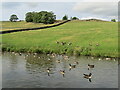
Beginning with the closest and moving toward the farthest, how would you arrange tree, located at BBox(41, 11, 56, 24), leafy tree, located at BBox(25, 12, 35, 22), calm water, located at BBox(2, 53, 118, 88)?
calm water, located at BBox(2, 53, 118, 88), tree, located at BBox(41, 11, 56, 24), leafy tree, located at BBox(25, 12, 35, 22)

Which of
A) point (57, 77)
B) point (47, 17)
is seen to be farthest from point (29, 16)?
point (57, 77)

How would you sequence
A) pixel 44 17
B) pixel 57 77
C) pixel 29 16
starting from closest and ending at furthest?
pixel 57 77, pixel 44 17, pixel 29 16

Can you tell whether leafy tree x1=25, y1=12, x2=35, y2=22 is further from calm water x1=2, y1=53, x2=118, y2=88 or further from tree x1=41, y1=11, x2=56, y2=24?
calm water x1=2, y1=53, x2=118, y2=88

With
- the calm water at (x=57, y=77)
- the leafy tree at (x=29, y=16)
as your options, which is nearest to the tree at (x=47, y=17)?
the leafy tree at (x=29, y=16)

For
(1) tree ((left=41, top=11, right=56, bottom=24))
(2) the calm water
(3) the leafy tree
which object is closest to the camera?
(2) the calm water

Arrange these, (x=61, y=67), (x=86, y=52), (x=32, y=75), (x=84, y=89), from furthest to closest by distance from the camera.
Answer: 1. (x=86, y=52)
2. (x=61, y=67)
3. (x=32, y=75)
4. (x=84, y=89)

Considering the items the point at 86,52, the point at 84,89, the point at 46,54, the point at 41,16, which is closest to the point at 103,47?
the point at 86,52

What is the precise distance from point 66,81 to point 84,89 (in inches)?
182

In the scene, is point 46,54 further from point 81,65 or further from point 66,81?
point 66,81

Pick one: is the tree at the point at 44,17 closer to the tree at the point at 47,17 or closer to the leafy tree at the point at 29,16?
the tree at the point at 47,17

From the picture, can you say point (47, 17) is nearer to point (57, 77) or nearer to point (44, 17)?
A: point (44, 17)

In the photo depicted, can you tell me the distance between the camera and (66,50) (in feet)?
232

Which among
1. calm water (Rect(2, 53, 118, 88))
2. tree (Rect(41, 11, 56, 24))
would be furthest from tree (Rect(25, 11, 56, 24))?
calm water (Rect(2, 53, 118, 88))

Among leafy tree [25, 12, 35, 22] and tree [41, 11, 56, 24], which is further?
leafy tree [25, 12, 35, 22]
